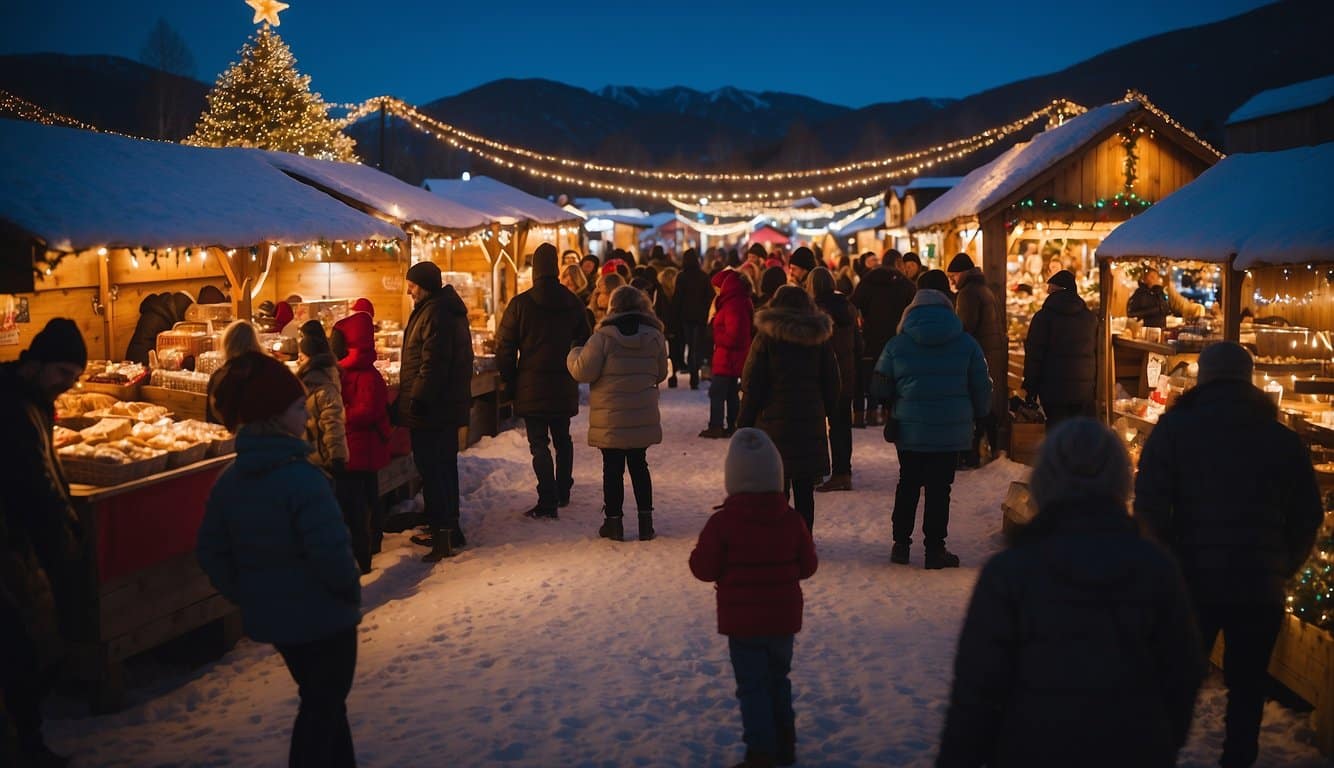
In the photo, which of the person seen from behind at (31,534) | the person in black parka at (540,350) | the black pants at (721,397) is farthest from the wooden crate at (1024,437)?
the person seen from behind at (31,534)

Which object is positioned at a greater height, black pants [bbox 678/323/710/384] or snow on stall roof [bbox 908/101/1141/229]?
snow on stall roof [bbox 908/101/1141/229]

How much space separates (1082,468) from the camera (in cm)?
286

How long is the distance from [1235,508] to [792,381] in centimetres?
338

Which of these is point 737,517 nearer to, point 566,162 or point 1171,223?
point 1171,223

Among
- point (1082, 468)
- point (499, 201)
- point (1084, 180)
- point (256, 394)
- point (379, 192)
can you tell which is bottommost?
point (1082, 468)

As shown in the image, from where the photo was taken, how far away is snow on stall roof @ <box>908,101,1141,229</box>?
47.3 ft

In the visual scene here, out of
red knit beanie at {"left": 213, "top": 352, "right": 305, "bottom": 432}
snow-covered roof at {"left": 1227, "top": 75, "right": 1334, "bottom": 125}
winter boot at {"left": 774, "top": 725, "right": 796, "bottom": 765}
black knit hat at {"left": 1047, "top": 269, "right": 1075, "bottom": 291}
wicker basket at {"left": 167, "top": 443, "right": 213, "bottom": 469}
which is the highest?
snow-covered roof at {"left": 1227, "top": 75, "right": 1334, "bottom": 125}

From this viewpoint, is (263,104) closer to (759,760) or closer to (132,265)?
(132,265)

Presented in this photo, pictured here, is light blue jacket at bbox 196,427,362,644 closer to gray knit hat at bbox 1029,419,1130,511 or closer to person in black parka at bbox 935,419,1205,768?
person in black parka at bbox 935,419,1205,768

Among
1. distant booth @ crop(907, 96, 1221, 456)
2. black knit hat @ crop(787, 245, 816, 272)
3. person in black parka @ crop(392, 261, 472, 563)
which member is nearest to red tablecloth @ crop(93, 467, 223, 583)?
person in black parka @ crop(392, 261, 472, 563)

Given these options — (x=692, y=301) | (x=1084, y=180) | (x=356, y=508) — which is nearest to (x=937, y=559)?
(x=356, y=508)

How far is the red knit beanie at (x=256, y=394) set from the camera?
3.89m

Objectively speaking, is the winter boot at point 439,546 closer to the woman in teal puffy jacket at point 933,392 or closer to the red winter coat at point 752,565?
the woman in teal puffy jacket at point 933,392

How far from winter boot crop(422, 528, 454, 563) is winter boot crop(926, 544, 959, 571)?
3452 mm
